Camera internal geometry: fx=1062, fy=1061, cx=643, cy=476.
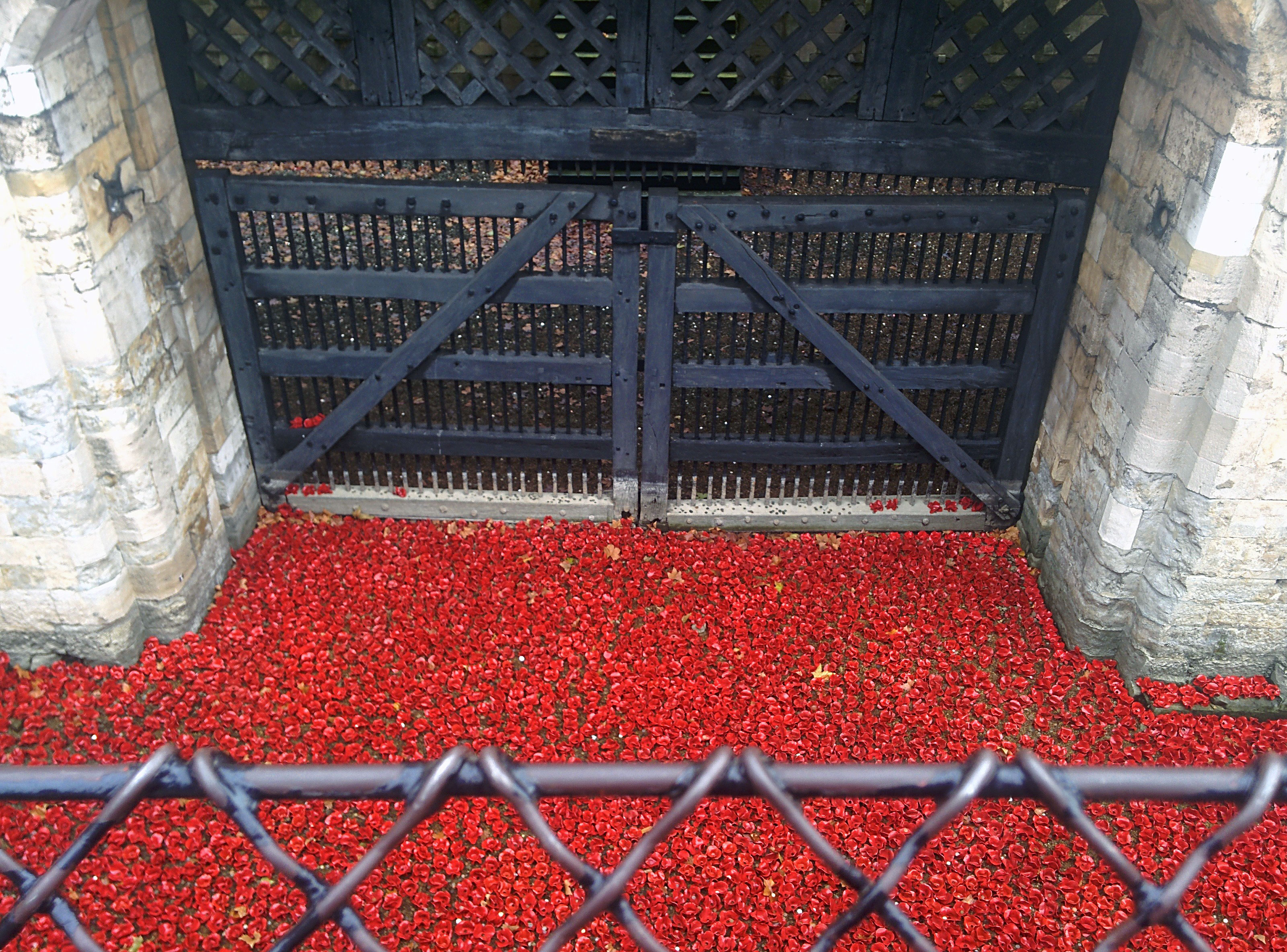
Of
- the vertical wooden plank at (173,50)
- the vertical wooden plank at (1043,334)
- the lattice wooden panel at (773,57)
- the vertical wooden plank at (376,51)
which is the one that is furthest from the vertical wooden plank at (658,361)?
the vertical wooden plank at (173,50)

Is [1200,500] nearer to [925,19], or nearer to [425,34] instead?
[925,19]

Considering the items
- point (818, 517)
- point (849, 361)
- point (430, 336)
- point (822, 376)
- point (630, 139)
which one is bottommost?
point (818, 517)

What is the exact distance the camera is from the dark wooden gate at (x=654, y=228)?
191 inches

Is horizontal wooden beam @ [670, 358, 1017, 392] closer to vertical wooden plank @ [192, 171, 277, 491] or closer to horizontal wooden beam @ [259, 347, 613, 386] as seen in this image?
horizontal wooden beam @ [259, 347, 613, 386]

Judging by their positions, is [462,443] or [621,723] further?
[462,443]

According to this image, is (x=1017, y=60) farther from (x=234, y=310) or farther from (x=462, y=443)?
(x=234, y=310)

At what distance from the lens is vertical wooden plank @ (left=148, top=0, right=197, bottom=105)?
476 centimetres

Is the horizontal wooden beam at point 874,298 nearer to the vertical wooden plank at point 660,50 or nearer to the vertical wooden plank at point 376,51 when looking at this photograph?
the vertical wooden plank at point 660,50

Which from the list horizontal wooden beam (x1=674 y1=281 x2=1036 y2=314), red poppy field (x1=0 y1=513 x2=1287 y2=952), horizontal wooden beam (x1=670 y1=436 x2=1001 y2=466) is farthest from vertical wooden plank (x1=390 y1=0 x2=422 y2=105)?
red poppy field (x1=0 y1=513 x2=1287 y2=952)

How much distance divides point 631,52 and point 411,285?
163cm

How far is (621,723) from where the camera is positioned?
501 centimetres

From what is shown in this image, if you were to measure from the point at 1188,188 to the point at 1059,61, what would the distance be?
95 centimetres

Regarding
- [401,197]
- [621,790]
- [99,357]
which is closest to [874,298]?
[401,197]

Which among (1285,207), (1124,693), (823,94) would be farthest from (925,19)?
(1124,693)
